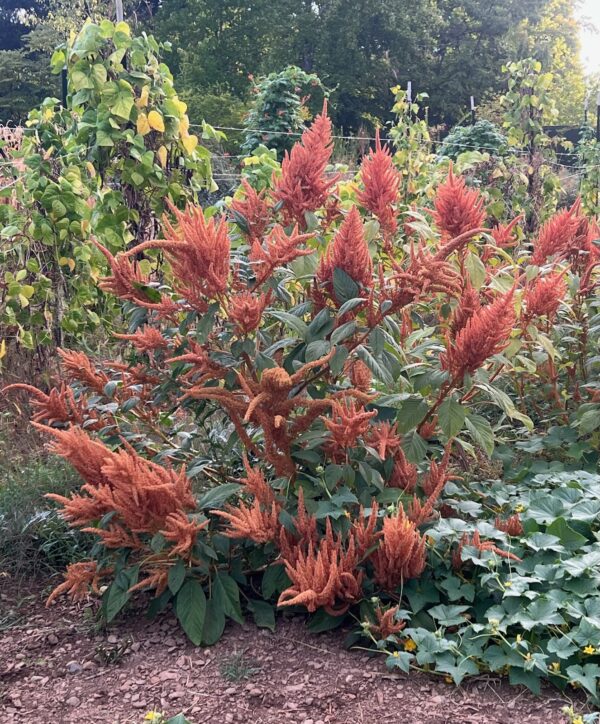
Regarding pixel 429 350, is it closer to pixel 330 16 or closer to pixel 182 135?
pixel 182 135

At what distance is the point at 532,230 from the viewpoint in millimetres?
7199

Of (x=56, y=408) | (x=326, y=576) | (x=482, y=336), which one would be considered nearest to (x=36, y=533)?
(x=56, y=408)

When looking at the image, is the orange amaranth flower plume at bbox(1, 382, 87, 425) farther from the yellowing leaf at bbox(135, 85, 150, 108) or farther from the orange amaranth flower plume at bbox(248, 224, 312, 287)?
the yellowing leaf at bbox(135, 85, 150, 108)

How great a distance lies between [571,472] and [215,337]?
52.7 inches

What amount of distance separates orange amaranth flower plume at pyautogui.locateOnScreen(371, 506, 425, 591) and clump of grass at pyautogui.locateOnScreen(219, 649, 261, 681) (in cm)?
40

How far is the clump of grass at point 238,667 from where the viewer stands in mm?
2020

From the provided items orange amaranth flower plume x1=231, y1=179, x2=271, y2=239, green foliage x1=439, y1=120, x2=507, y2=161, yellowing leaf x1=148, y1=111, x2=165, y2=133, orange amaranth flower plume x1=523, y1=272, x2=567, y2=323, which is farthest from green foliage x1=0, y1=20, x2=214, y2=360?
green foliage x1=439, y1=120, x2=507, y2=161

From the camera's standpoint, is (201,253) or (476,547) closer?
(201,253)

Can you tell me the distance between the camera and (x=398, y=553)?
2008 millimetres

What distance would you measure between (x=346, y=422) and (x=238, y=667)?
716mm

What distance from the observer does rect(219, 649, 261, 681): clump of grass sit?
202 centimetres

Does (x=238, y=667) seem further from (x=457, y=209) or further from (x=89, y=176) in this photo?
(x=89, y=176)

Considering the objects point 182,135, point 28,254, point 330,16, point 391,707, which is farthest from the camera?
point 330,16

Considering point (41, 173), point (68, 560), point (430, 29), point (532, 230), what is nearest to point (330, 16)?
point (430, 29)
